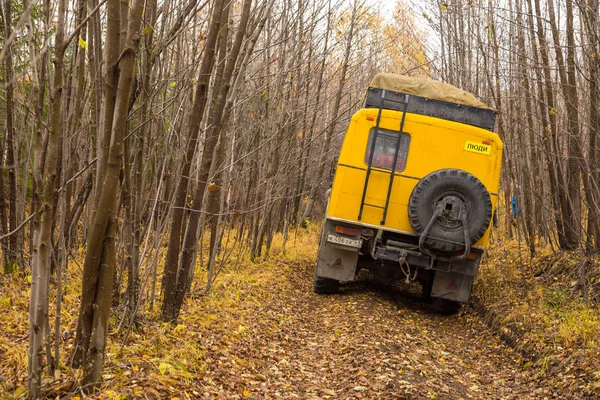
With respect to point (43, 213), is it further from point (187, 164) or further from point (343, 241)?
point (343, 241)

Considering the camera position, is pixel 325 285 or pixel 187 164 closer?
pixel 187 164

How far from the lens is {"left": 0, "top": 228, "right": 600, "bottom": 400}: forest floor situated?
4.60m

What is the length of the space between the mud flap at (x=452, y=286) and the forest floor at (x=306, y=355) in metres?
0.44

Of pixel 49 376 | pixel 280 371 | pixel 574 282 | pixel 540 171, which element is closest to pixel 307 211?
pixel 540 171

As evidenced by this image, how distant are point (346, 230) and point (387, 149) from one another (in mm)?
1364

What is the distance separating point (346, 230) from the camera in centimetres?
862

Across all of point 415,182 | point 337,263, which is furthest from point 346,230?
point 415,182

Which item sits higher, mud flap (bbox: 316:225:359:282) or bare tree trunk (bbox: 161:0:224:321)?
bare tree trunk (bbox: 161:0:224:321)

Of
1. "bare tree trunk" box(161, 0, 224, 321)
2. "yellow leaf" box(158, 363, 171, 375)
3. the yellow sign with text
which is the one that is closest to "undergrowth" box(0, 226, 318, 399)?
"yellow leaf" box(158, 363, 171, 375)

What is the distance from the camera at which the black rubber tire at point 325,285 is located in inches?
378

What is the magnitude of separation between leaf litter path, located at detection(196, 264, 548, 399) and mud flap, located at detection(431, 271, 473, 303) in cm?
45

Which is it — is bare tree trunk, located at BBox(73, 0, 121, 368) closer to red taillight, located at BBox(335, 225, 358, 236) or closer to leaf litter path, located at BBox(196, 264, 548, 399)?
leaf litter path, located at BBox(196, 264, 548, 399)

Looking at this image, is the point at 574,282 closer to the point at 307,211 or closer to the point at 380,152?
the point at 380,152

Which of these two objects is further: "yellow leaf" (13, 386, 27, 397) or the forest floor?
the forest floor
